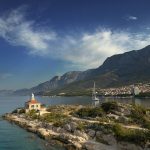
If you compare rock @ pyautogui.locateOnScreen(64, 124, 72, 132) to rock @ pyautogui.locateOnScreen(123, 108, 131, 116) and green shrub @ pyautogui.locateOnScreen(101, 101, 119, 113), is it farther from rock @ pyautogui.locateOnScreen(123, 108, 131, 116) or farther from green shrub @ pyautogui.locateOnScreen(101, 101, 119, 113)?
green shrub @ pyautogui.locateOnScreen(101, 101, 119, 113)

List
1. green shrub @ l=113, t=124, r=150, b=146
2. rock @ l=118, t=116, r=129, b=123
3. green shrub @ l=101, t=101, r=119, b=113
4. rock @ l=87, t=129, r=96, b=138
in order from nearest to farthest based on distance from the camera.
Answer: green shrub @ l=113, t=124, r=150, b=146 < rock @ l=87, t=129, r=96, b=138 < rock @ l=118, t=116, r=129, b=123 < green shrub @ l=101, t=101, r=119, b=113

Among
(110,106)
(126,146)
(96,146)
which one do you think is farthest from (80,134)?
(110,106)

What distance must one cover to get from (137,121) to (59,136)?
698 inches

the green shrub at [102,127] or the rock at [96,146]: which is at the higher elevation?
the green shrub at [102,127]

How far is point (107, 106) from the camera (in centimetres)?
8531

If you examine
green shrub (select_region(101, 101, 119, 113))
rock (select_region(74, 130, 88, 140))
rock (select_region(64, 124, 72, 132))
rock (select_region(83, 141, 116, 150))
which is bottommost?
rock (select_region(83, 141, 116, 150))

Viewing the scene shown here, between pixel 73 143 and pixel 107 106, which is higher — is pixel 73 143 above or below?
below

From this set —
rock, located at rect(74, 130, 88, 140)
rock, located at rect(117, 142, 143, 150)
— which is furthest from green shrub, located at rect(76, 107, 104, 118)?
rock, located at rect(117, 142, 143, 150)

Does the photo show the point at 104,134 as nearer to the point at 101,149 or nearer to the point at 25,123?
the point at 101,149

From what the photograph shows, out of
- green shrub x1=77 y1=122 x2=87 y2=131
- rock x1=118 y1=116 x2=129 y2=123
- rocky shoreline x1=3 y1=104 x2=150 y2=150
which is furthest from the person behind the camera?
rock x1=118 y1=116 x2=129 y2=123

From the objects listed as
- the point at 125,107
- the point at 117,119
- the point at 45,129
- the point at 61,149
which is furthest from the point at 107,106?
the point at 61,149

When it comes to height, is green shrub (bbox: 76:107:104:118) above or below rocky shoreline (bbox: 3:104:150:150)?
above

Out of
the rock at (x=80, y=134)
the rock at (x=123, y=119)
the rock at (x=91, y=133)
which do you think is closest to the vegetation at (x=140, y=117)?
the rock at (x=123, y=119)

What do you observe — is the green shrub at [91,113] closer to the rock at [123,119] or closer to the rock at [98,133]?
the rock at [123,119]
